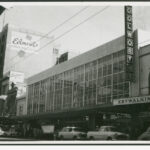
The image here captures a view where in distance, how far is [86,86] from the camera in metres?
30.8

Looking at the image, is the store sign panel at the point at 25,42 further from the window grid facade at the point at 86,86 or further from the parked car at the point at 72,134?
the parked car at the point at 72,134

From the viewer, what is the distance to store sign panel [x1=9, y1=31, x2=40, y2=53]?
6169cm

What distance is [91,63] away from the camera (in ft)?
100

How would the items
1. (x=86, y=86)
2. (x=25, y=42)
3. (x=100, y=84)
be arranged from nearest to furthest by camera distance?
(x=100, y=84), (x=86, y=86), (x=25, y=42)

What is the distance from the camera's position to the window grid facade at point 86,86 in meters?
25.8

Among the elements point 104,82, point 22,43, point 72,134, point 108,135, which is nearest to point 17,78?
point 22,43

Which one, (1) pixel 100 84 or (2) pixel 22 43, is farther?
(2) pixel 22 43

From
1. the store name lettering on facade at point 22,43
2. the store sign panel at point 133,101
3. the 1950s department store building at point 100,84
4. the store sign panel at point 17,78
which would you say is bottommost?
the store sign panel at point 133,101

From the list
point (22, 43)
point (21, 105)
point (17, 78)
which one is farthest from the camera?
point (22, 43)

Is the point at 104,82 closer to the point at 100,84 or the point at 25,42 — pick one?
the point at 100,84

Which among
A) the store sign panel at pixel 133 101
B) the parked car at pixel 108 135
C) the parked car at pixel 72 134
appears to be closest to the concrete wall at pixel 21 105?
the parked car at pixel 72 134

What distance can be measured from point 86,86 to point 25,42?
3391cm

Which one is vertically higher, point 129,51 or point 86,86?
point 129,51

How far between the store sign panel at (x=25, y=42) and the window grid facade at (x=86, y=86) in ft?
67.9
